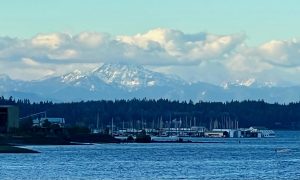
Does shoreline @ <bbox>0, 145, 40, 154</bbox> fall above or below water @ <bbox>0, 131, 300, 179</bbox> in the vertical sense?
above

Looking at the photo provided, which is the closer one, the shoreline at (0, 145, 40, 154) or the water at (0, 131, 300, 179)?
the water at (0, 131, 300, 179)

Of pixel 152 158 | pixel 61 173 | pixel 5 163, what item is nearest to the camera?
pixel 61 173

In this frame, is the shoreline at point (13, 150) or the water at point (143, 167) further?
the shoreline at point (13, 150)

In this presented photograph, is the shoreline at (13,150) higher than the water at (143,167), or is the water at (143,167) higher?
the shoreline at (13,150)

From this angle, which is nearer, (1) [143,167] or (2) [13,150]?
(1) [143,167]

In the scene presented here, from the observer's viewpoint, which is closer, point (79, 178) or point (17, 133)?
point (79, 178)

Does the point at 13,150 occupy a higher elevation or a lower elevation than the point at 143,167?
higher

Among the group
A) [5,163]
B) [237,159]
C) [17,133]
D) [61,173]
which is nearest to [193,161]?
[237,159]

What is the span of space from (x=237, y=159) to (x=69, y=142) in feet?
228

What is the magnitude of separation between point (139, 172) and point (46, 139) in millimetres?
91057

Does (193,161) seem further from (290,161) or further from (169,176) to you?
(169,176)

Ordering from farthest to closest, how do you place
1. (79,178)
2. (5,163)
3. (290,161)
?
1. (290,161)
2. (5,163)
3. (79,178)

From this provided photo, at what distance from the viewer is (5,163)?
392ft

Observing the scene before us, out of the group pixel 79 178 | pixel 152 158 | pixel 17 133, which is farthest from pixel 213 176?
pixel 17 133
